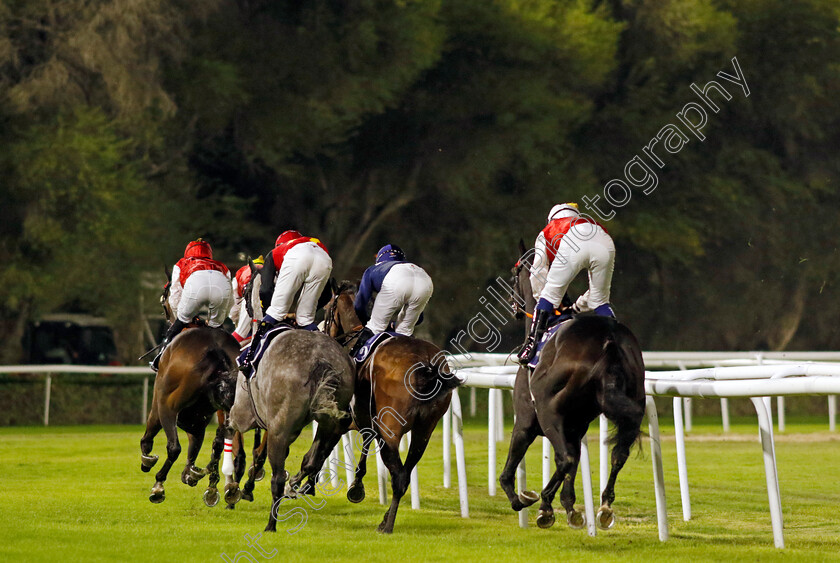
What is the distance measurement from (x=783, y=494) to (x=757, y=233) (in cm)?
1749

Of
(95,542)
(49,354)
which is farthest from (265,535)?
(49,354)

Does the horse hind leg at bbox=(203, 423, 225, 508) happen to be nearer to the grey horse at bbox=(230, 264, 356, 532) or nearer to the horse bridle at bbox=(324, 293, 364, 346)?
the horse bridle at bbox=(324, 293, 364, 346)

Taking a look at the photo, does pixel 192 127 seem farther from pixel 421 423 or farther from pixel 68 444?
pixel 421 423

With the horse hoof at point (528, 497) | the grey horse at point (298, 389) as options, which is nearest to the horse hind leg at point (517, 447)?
the horse hoof at point (528, 497)

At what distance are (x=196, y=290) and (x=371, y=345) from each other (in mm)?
2140

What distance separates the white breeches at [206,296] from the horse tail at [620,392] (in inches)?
163

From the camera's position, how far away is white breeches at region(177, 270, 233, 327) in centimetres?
1032

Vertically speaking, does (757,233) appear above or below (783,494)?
above

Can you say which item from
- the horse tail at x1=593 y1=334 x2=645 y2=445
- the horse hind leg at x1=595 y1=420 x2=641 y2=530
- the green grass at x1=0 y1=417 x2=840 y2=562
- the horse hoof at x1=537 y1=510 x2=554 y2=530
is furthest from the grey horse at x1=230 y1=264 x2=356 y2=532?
the horse hind leg at x1=595 y1=420 x2=641 y2=530

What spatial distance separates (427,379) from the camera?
8.31 metres

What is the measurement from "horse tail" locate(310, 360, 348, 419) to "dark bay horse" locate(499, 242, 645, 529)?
130 centimetres

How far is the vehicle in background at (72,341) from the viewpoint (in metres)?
24.8

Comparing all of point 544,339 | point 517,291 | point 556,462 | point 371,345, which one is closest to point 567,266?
point 544,339

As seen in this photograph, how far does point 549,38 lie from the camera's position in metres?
25.0
